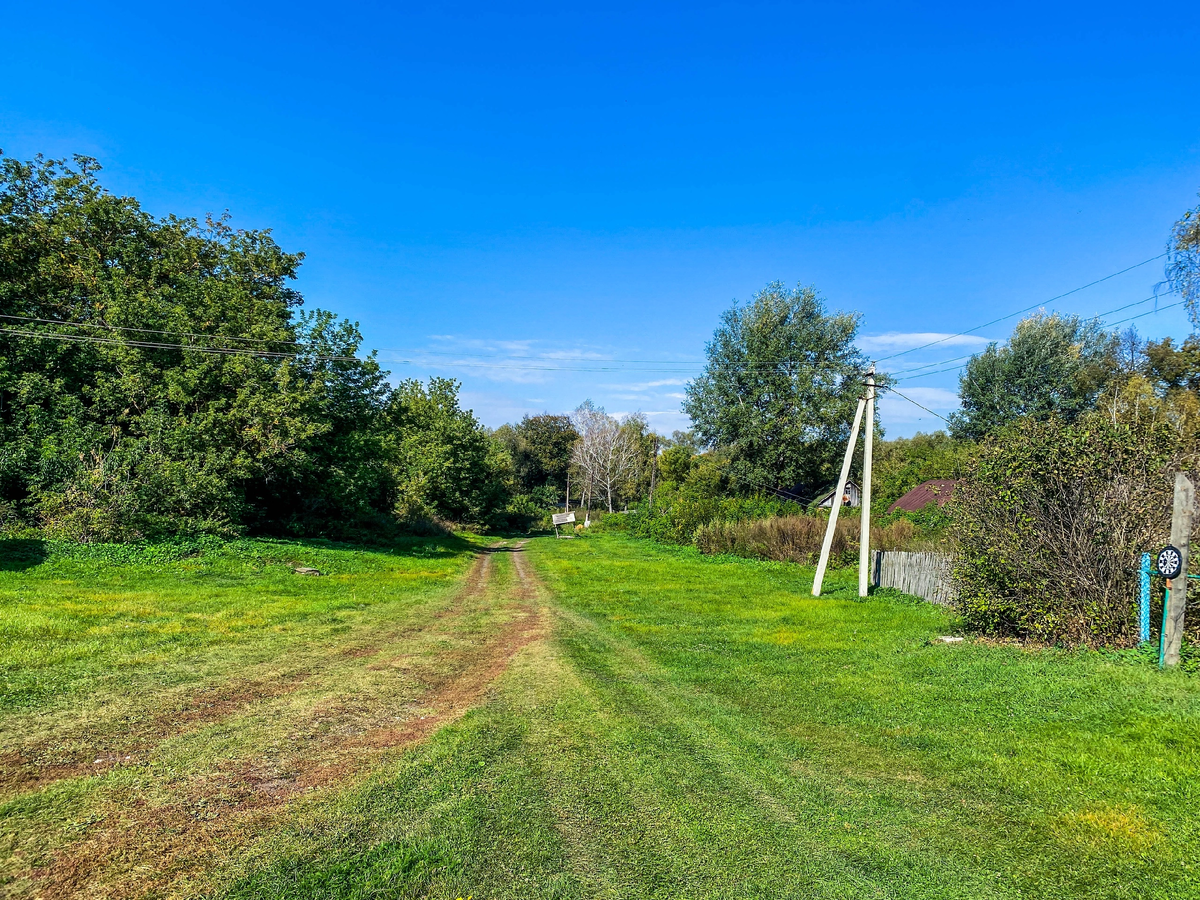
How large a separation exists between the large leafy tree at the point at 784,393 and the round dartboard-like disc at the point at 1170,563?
96.3 ft

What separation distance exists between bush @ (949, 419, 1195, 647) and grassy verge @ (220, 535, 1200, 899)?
981mm

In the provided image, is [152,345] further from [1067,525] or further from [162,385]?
[1067,525]

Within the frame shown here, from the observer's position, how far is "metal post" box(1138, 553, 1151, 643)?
8.02 m

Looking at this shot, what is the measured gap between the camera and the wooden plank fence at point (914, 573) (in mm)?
15461

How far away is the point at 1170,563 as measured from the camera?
24.2 ft

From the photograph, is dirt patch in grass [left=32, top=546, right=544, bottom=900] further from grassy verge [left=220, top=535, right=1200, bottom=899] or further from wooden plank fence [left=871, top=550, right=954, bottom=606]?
wooden plank fence [left=871, top=550, right=954, bottom=606]

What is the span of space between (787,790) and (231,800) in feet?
13.2

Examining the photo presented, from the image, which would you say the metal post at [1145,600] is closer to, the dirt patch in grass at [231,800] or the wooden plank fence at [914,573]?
the wooden plank fence at [914,573]

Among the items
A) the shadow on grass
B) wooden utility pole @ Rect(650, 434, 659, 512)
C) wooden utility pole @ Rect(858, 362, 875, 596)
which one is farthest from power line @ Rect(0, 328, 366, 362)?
wooden utility pole @ Rect(650, 434, 659, 512)

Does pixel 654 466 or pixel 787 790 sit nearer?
pixel 787 790

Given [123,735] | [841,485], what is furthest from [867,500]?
[123,735]

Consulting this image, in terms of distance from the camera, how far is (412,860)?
375 centimetres

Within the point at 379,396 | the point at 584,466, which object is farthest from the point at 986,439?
the point at 584,466

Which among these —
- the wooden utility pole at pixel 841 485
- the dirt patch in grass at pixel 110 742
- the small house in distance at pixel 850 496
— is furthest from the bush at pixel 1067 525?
the small house in distance at pixel 850 496
